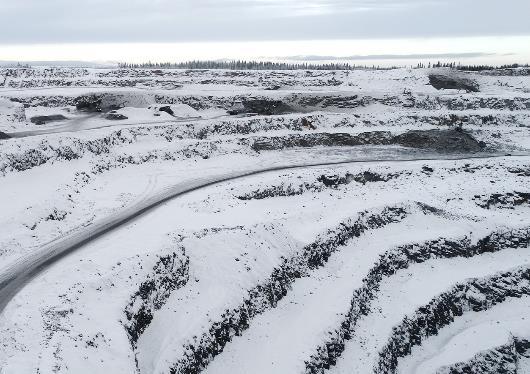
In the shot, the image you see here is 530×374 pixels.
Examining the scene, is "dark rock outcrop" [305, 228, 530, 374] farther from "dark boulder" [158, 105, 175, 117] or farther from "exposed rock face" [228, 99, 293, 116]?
"dark boulder" [158, 105, 175, 117]

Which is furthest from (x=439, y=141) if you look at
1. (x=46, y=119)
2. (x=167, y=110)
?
(x=46, y=119)

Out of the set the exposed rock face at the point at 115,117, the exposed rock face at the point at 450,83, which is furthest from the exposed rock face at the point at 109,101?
the exposed rock face at the point at 450,83

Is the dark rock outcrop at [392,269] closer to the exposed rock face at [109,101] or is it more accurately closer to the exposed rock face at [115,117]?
the exposed rock face at [115,117]

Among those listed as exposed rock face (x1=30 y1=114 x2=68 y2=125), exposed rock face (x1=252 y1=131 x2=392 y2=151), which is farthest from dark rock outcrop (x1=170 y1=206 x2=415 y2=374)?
exposed rock face (x1=30 y1=114 x2=68 y2=125)

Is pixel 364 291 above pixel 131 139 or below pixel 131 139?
below

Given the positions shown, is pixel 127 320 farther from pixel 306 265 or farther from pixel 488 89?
pixel 488 89

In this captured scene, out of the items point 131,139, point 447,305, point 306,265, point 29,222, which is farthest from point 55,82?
point 447,305

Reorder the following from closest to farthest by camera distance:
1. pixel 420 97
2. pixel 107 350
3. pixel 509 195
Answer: pixel 107 350, pixel 509 195, pixel 420 97
